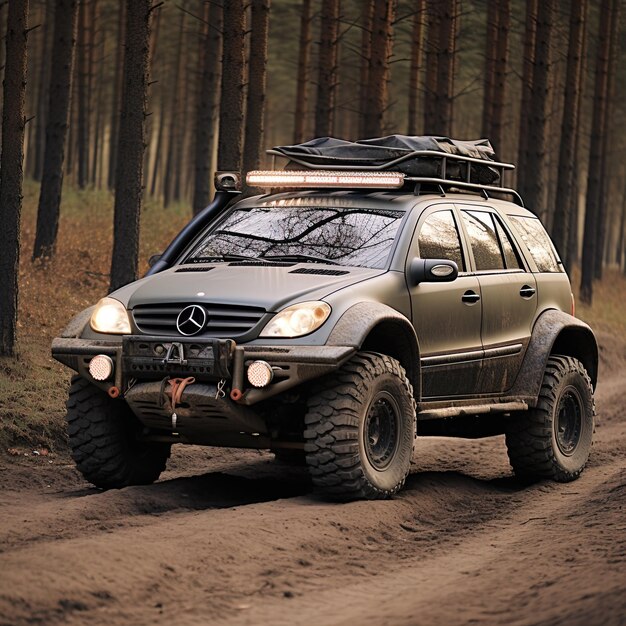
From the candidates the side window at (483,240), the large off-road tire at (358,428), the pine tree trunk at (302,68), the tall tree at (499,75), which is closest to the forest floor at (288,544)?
the large off-road tire at (358,428)

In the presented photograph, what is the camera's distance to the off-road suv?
25.6 ft

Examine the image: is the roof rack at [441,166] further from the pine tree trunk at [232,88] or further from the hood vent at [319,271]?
the pine tree trunk at [232,88]

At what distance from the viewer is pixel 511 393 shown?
9977 millimetres

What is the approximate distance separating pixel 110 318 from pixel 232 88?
928cm

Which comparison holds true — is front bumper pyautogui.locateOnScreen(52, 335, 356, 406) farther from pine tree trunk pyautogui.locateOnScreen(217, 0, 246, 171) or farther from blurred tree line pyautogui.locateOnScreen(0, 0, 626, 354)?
pine tree trunk pyautogui.locateOnScreen(217, 0, 246, 171)

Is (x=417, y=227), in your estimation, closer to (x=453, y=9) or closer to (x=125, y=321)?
(x=125, y=321)

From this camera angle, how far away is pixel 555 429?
1030 cm

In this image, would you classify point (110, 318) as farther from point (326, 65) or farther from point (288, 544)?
point (326, 65)

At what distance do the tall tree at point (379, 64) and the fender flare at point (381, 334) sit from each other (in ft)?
45.8

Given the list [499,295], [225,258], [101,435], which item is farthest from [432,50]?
[101,435]

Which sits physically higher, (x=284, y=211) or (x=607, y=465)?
(x=284, y=211)

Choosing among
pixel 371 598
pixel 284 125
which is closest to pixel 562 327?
pixel 371 598

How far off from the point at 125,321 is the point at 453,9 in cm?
1903

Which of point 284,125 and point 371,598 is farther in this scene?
point 284,125
